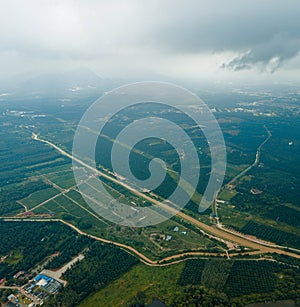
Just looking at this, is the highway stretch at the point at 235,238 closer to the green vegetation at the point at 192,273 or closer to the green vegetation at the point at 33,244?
the green vegetation at the point at 192,273

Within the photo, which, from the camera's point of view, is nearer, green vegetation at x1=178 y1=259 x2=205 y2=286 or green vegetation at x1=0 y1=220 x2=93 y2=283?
green vegetation at x1=178 y1=259 x2=205 y2=286

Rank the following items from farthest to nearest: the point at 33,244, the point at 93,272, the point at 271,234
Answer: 1. the point at 271,234
2. the point at 33,244
3. the point at 93,272

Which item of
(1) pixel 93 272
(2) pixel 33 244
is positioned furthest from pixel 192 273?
(2) pixel 33 244

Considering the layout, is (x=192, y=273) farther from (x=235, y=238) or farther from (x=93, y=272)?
(x=93, y=272)

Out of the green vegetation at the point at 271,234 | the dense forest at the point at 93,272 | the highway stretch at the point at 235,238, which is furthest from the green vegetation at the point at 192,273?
the green vegetation at the point at 271,234

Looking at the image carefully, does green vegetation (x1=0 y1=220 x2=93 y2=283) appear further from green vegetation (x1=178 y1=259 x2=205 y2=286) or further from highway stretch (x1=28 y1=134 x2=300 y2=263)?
highway stretch (x1=28 y1=134 x2=300 y2=263)

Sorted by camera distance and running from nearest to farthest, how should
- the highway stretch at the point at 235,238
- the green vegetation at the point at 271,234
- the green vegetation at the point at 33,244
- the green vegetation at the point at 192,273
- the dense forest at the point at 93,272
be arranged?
the dense forest at the point at 93,272 < the green vegetation at the point at 192,273 < the green vegetation at the point at 33,244 < the highway stretch at the point at 235,238 < the green vegetation at the point at 271,234

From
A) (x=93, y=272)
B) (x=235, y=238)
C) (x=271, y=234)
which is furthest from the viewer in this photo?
(x=271, y=234)

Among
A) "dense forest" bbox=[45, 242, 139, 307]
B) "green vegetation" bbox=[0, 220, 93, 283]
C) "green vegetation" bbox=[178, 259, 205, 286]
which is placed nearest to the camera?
"dense forest" bbox=[45, 242, 139, 307]

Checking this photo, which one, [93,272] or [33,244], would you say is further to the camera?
[33,244]

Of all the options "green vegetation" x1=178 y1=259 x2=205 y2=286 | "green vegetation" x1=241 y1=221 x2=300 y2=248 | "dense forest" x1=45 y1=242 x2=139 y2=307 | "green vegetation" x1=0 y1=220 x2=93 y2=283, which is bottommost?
"green vegetation" x1=0 y1=220 x2=93 y2=283

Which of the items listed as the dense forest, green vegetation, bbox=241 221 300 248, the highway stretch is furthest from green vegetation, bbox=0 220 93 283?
green vegetation, bbox=241 221 300 248

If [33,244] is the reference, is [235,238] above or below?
above

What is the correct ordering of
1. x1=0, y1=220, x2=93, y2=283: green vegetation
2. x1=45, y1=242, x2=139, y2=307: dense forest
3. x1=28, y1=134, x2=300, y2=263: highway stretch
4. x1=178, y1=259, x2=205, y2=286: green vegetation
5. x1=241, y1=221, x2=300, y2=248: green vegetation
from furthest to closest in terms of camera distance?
1. x1=241, y1=221, x2=300, y2=248: green vegetation
2. x1=28, y1=134, x2=300, y2=263: highway stretch
3. x1=0, y1=220, x2=93, y2=283: green vegetation
4. x1=178, y1=259, x2=205, y2=286: green vegetation
5. x1=45, y1=242, x2=139, y2=307: dense forest
